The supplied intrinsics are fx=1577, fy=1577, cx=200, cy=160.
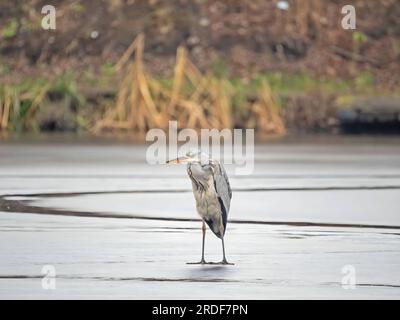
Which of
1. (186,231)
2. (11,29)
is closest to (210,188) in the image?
(186,231)

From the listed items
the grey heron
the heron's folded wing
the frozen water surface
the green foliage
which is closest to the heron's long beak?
the grey heron

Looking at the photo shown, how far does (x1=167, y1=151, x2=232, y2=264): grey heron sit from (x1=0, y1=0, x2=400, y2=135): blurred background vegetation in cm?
2089

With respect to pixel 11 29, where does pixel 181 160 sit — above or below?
below

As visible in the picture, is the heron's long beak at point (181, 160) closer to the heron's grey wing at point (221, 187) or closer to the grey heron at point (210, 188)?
the grey heron at point (210, 188)

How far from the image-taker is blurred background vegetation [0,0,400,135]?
35094 mm

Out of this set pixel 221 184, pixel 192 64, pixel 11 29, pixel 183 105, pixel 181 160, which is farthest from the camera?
pixel 11 29

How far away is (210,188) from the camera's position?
1289 cm

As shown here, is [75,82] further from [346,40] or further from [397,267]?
[397,267]

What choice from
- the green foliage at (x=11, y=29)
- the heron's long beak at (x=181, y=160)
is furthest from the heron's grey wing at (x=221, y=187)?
the green foliage at (x=11, y=29)

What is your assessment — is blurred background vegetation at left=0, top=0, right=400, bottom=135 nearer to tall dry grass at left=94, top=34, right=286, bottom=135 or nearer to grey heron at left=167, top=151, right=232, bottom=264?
tall dry grass at left=94, top=34, right=286, bottom=135

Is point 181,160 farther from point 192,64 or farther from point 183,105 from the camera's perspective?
point 192,64

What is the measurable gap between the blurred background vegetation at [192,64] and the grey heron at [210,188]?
20891 millimetres

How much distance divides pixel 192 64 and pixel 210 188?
77.8 feet
